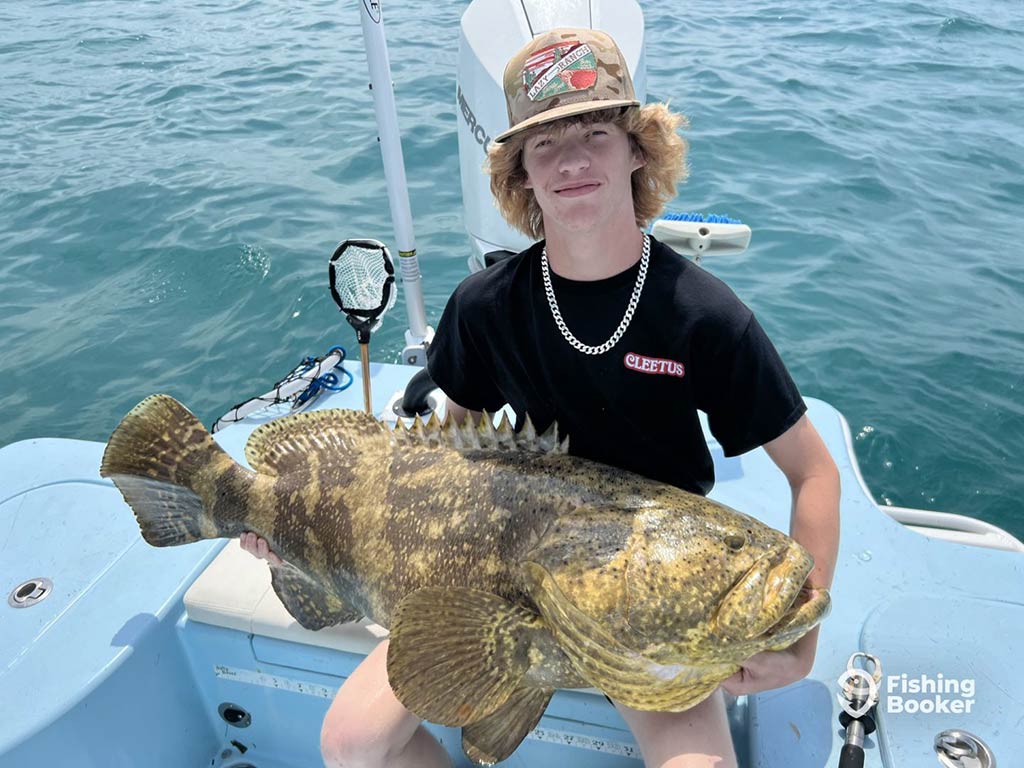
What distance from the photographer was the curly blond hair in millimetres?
2104

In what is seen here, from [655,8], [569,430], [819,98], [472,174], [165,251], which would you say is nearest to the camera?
[569,430]

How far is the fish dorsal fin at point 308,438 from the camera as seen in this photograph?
233cm

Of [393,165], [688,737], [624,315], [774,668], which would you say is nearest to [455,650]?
[688,737]

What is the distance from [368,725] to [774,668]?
116 cm

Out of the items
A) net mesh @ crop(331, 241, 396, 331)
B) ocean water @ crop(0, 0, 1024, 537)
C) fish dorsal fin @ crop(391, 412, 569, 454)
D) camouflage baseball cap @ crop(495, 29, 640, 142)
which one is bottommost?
ocean water @ crop(0, 0, 1024, 537)

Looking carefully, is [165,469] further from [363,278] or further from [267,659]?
[363,278]

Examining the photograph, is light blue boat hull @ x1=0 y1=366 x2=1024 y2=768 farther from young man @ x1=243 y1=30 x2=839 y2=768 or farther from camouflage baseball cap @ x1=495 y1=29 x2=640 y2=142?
camouflage baseball cap @ x1=495 y1=29 x2=640 y2=142

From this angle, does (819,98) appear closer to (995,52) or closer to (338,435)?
(995,52)

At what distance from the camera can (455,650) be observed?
181cm

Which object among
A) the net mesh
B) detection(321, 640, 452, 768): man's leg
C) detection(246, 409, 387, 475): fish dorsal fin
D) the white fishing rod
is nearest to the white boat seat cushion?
detection(321, 640, 452, 768): man's leg

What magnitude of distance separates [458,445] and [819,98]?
10.9 meters

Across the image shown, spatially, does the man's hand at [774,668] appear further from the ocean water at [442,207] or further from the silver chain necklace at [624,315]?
the ocean water at [442,207]

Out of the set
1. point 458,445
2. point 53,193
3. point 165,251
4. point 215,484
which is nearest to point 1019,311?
point 458,445

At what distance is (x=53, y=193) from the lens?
8.74 meters
